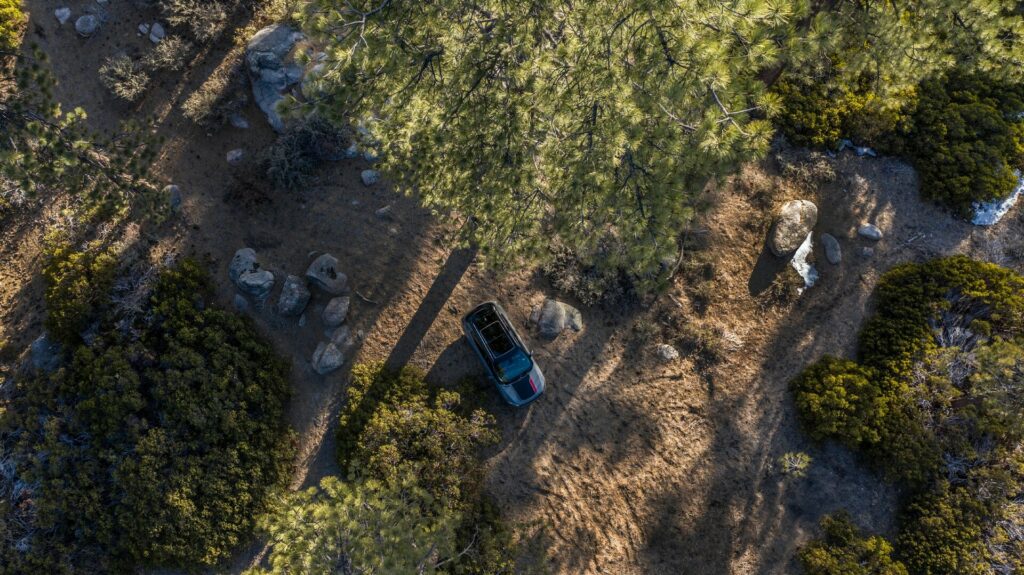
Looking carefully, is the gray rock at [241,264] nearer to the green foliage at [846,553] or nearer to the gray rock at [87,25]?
the gray rock at [87,25]

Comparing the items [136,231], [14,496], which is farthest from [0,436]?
[136,231]

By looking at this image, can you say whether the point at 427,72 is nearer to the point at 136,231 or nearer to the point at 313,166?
the point at 313,166

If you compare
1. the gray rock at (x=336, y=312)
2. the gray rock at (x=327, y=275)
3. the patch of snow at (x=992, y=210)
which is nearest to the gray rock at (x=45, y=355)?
the gray rock at (x=327, y=275)

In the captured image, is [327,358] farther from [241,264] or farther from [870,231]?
[870,231]

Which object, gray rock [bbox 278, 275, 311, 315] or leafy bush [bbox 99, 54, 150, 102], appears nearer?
gray rock [bbox 278, 275, 311, 315]

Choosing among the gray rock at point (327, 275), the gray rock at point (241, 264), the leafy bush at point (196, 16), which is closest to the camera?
the gray rock at point (241, 264)

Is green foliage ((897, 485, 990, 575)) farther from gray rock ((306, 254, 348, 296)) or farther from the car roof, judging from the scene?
gray rock ((306, 254, 348, 296))

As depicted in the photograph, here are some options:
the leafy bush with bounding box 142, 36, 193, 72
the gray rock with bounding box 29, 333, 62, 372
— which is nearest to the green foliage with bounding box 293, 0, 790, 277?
the leafy bush with bounding box 142, 36, 193, 72
